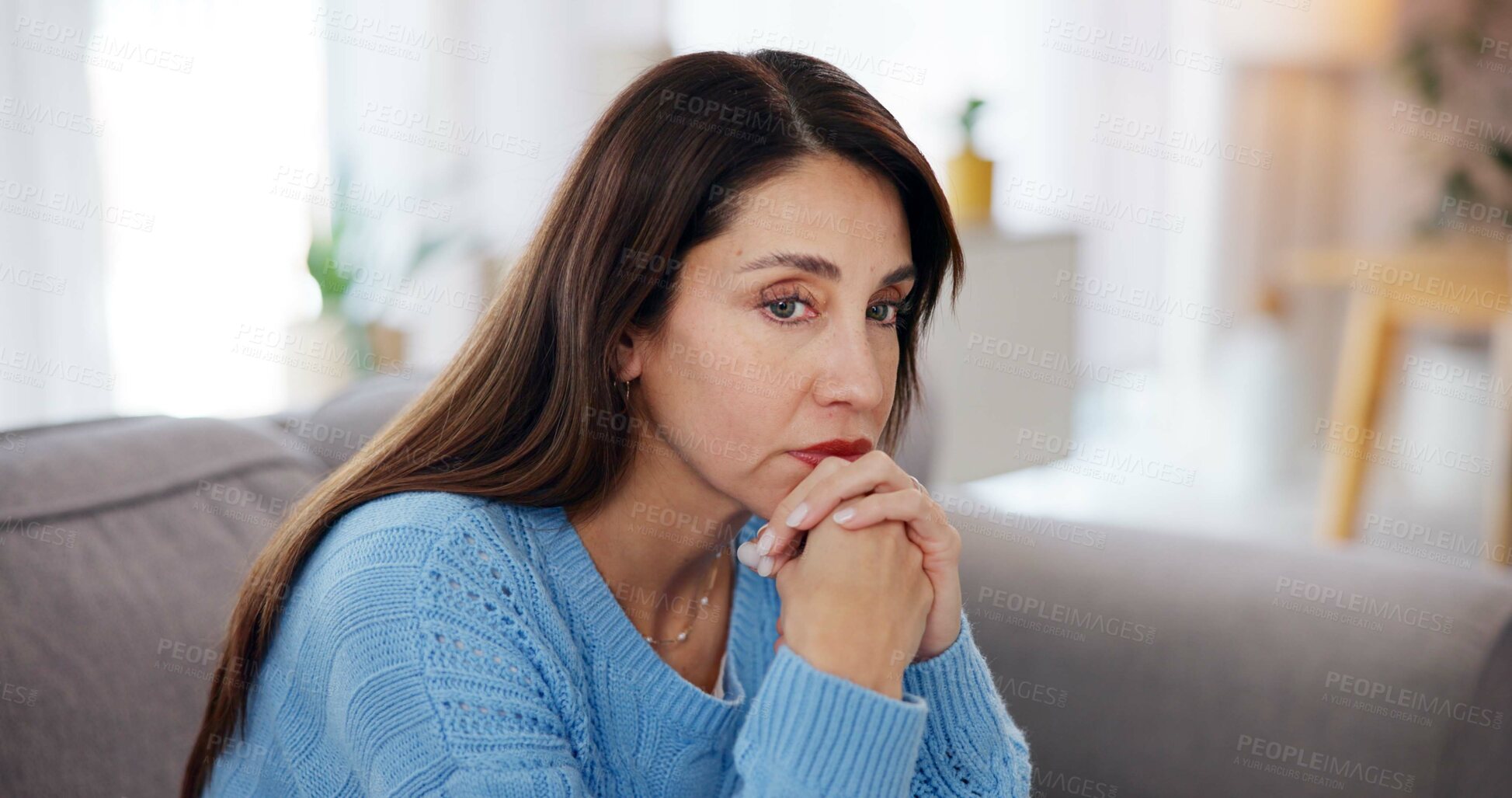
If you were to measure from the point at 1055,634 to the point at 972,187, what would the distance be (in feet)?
6.28

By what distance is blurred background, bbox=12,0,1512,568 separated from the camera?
2566mm

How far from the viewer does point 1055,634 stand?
4.77 feet

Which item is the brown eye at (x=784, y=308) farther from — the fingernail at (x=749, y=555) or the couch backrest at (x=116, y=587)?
the couch backrest at (x=116, y=587)

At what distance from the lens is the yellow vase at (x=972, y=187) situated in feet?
10.4

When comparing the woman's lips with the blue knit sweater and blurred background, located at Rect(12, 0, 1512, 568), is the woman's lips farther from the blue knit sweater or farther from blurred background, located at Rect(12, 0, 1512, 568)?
blurred background, located at Rect(12, 0, 1512, 568)

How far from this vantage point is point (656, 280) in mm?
1057

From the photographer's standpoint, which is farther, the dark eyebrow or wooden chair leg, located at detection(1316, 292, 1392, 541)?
wooden chair leg, located at detection(1316, 292, 1392, 541)

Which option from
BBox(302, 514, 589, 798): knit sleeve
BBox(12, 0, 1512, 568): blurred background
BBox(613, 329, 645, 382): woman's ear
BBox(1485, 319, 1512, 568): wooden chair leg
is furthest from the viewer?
BBox(1485, 319, 1512, 568): wooden chair leg

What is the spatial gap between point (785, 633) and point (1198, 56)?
4629 mm

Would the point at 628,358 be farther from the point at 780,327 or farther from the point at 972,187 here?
the point at 972,187

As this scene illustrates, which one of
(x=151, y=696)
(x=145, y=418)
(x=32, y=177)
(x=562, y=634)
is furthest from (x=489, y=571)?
(x=32, y=177)

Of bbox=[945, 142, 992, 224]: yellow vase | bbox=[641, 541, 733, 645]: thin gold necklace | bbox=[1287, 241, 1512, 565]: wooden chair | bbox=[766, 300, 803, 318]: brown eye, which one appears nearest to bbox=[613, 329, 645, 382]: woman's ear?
bbox=[766, 300, 803, 318]: brown eye

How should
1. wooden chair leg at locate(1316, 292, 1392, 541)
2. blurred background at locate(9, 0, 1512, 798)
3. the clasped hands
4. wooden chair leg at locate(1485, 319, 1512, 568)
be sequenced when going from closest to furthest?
the clasped hands < blurred background at locate(9, 0, 1512, 798) < wooden chair leg at locate(1485, 319, 1512, 568) < wooden chair leg at locate(1316, 292, 1392, 541)

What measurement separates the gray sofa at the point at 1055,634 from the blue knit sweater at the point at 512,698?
0.13m
